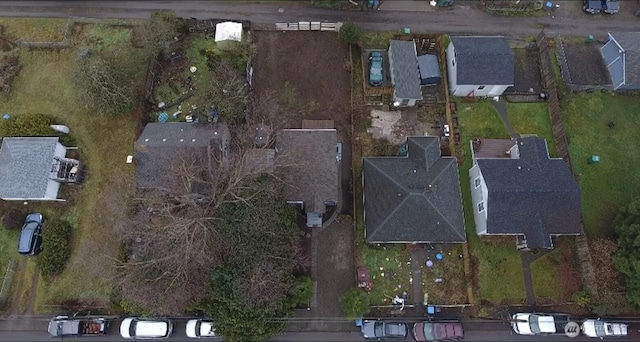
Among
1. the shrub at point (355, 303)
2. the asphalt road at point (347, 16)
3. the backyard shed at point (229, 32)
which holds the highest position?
the asphalt road at point (347, 16)

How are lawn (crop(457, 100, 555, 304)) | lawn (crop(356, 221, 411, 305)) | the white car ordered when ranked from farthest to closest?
lawn (crop(457, 100, 555, 304)) < lawn (crop(356, 221, 411, 305)) < the white car

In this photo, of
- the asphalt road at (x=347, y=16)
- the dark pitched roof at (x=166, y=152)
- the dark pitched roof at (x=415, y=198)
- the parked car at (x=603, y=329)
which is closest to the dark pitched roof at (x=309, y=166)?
the dark pitched roof at (x=415, y=198)

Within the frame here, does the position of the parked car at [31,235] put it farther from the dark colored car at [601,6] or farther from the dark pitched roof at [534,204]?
the dark colored car at [601,6]

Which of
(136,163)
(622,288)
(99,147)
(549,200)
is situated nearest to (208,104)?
(136,163)

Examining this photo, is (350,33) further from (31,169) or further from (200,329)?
(31,169)

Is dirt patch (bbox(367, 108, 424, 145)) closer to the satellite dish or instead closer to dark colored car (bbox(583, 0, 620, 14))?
dark colored car (bbox(583, 0, 620, 14))

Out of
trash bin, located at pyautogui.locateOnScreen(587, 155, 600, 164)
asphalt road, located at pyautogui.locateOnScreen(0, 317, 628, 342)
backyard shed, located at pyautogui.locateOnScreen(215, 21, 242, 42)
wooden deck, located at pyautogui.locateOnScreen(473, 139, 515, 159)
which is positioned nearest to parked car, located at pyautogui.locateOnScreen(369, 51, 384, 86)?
wooden deck, located at pyautogui.locateOnScreen(473, 139, 515, 159)
